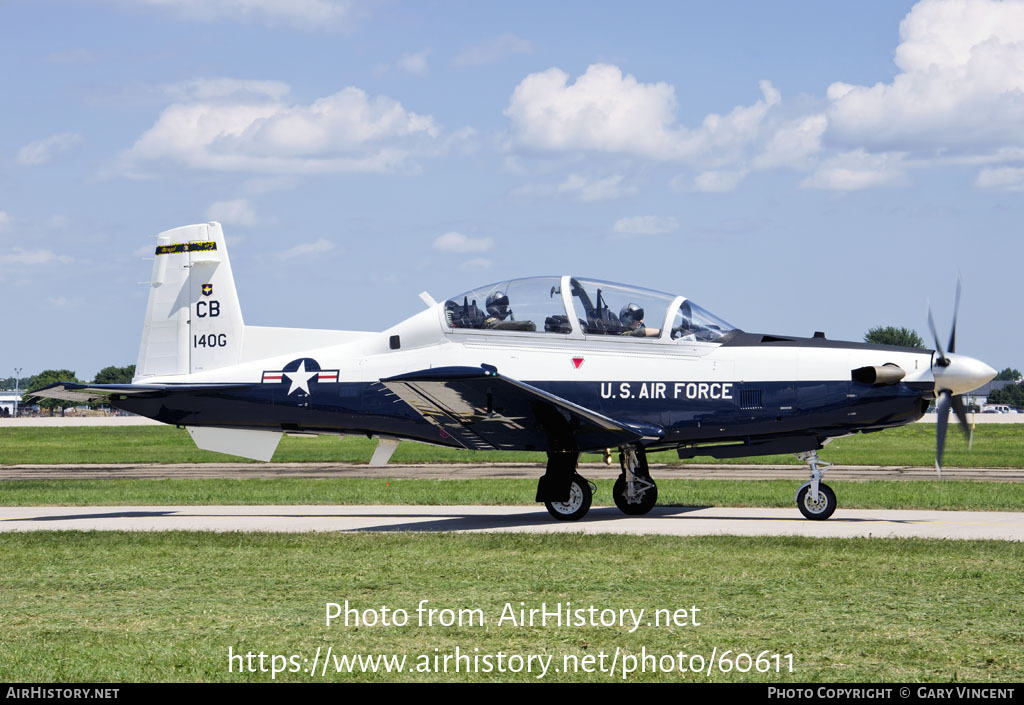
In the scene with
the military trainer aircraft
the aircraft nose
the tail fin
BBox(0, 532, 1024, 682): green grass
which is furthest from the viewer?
the tail fin

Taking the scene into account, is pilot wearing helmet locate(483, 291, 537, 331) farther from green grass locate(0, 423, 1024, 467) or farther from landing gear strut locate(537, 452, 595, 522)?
green grass locate(0, 423, 1024, 467)

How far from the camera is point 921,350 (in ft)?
45.2

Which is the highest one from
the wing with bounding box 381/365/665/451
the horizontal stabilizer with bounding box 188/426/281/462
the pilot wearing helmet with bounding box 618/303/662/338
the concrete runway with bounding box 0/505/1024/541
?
the pilot wearing helmet with bounding box 618/303/662/338

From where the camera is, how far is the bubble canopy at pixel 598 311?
14.8 metres

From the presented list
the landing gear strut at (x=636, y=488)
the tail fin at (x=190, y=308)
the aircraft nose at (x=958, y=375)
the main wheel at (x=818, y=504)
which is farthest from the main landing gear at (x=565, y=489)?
the tail fin at (x=190, y=308)

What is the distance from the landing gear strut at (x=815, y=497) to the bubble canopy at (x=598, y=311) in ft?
6.66

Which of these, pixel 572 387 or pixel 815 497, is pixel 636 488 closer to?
pixel 572 387

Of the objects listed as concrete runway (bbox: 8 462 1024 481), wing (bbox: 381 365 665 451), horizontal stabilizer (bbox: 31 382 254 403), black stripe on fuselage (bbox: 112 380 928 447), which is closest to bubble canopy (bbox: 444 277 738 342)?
black stripe on fuselage (bbox: 112 380 928 447)

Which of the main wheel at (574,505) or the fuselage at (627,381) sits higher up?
the fuselage at (627,381)

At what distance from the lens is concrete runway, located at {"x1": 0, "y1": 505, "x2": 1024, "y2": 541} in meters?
13.6

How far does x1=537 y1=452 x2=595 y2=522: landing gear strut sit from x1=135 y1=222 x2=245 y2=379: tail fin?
18.5 ft

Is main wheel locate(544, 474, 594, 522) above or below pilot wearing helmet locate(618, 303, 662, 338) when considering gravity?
below

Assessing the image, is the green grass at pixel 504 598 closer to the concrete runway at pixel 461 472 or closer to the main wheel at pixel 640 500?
the main wheel at pixel 640 500

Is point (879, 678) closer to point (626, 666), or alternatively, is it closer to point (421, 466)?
point (626, 666)
